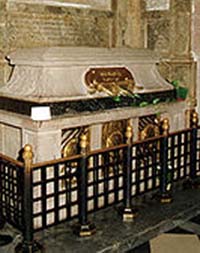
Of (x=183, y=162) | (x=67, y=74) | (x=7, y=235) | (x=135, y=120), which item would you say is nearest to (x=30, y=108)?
(x=67, y=74)

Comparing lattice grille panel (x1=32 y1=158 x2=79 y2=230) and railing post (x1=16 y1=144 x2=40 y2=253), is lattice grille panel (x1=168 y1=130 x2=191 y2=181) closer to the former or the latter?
lattice grille panel (x1=32 y1=158 x2=79 y2=230)

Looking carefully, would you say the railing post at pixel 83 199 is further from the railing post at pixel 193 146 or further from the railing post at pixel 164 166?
the railing post at pixel 193 146

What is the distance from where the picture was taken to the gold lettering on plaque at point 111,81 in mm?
3814

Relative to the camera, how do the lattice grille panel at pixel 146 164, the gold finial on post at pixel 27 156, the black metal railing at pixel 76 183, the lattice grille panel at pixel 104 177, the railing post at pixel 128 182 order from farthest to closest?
the lattice grille panel at pixel 146 164, the railing post at pixel 128 182, the lattice grille panel at pixel 104 177, the black metal railing at pixel 76 183, the gold finial on post at pixel 27 156

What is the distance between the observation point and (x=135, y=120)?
4.36 meters

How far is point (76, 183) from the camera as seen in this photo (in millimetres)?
3586

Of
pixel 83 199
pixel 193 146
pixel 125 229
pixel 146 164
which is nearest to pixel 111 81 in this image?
pixel 146 164

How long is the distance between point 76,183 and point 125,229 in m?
0.54

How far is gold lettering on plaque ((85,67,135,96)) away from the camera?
150 inches

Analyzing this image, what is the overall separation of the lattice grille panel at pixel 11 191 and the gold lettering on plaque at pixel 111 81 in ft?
3.39

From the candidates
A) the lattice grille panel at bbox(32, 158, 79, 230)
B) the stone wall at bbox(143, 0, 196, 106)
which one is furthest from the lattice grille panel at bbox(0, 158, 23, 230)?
the stone wall at bbox(143, 0, 196, 106)

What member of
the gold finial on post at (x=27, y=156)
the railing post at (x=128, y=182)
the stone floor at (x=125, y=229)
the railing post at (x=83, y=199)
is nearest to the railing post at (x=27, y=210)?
the gold finial on post at (x=27, y=156)

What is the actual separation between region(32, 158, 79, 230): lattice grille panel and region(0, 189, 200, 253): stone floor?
11 centimetres

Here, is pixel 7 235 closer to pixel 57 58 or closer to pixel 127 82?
pixel 57 58
